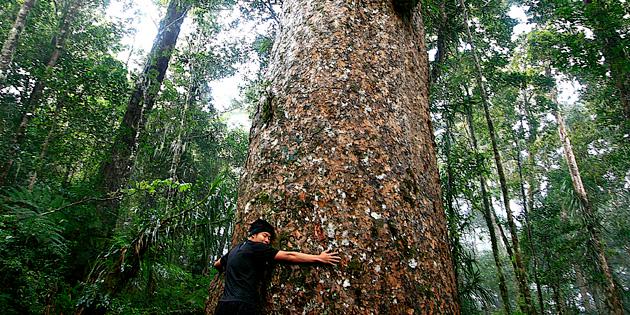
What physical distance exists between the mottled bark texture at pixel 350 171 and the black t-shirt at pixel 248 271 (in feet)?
0.32

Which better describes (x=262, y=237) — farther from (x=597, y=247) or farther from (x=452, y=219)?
(x=597, y=247)

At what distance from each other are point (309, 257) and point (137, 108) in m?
8.96

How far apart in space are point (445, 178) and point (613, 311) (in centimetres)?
677

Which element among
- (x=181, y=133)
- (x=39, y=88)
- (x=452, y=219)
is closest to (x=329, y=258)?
(x=452, y=219)

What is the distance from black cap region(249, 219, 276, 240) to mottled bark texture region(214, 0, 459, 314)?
5cm

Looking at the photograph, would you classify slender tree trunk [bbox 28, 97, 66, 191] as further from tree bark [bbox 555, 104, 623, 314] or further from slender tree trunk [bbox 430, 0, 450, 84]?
tree bark [bbox 555, 104, 623, 314]

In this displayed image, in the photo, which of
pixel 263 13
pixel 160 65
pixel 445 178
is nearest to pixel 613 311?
pixel 445 178

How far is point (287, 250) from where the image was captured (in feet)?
6.14

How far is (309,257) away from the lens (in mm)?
1773

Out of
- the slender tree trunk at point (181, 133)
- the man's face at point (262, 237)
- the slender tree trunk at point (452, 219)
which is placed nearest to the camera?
the man's face at point (262, 237)

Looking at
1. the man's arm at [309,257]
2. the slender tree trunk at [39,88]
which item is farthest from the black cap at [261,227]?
the slender tree trunk at [39,88]

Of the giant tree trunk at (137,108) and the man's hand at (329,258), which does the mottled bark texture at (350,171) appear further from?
the giant tree trunk at (137,108)

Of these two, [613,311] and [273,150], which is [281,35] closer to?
[273,150]

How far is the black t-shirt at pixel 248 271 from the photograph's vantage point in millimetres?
1846
